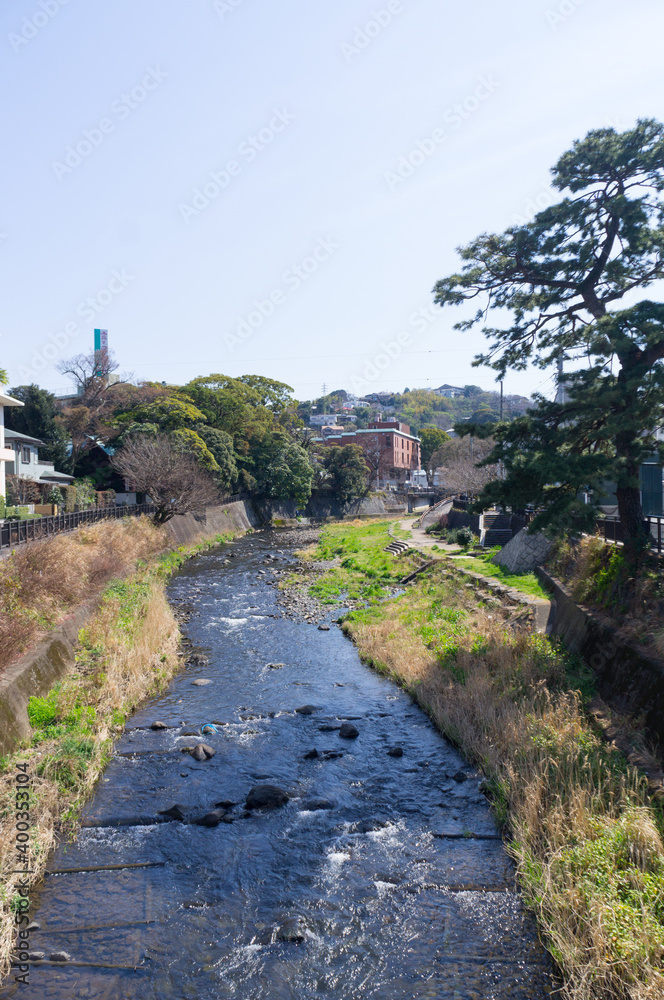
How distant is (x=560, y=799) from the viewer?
7.54 metres

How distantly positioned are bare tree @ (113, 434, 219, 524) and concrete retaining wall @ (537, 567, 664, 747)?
79.8 ft

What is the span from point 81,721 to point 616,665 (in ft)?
30.6

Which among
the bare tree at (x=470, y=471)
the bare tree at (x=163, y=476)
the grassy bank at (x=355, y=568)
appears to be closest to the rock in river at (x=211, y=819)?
the grassy bank at (x=355, y=568)

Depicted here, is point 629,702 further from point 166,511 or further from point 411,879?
point 166,511

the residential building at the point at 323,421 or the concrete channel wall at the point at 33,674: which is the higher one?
the residential building at the point at 323,421

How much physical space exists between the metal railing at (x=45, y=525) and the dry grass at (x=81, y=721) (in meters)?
4.14

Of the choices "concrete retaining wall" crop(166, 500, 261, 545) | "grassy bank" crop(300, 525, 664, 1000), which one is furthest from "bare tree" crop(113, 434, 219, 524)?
"grassy bank" crop(300, 525, 664, 1000)

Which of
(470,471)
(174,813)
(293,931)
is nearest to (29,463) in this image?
(470,471)

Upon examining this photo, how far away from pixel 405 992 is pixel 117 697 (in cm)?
784

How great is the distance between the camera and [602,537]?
15.4 m

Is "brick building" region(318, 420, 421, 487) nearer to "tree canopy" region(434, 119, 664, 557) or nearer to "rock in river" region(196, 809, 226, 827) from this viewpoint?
"tree canopy" region(434, 119, 664, 557)

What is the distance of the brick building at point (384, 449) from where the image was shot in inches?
3342

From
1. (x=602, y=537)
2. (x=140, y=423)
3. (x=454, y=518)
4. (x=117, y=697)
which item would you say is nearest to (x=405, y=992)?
(x=117, y=697)

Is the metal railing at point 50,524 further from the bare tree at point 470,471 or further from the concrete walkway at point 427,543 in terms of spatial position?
the bare tree at point 470,471
